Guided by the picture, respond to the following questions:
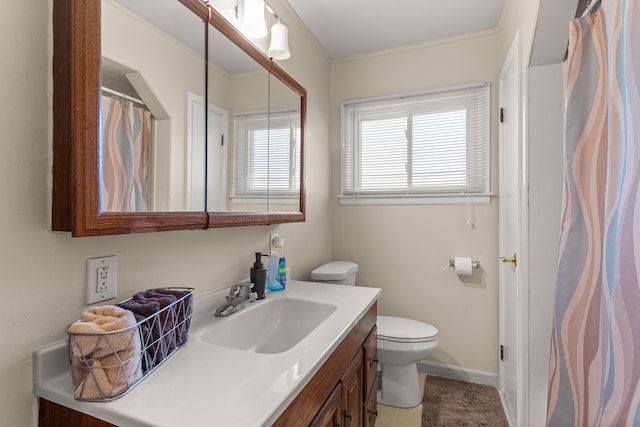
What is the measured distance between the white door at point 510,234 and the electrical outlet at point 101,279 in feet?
5.53

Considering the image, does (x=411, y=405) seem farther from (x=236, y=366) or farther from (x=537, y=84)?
(x=537, y=84)

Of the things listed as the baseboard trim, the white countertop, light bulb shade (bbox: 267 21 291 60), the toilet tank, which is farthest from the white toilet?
light bulb shade (bbox: 267 21 291 60)

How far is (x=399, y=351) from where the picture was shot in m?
1.89

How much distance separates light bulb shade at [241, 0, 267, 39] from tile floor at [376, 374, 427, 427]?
2131mm

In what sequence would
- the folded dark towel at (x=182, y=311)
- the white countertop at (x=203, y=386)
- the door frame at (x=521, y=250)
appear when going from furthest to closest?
1. the door frame at (x=521, y=250)
2. the folded dark towel at (x=182, y=311)
3. the white countertop at (x=203, y=386)

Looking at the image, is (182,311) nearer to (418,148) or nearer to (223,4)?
(223,4)

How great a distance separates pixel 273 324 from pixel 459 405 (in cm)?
140

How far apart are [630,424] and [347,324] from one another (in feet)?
2.42

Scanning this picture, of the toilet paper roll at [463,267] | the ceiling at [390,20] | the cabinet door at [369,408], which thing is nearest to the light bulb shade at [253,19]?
the ceiling at [390,20]

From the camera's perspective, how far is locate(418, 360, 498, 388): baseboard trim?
221cm

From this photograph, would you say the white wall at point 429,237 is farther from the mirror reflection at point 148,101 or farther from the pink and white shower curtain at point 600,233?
the mirror reflection at point 148,101

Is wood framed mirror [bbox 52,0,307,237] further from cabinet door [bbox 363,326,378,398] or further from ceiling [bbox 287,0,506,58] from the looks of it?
ceiling [bbox 287,0,506,58]

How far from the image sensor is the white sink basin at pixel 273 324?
4.03ft

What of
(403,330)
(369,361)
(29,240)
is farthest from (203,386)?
(403,330)
